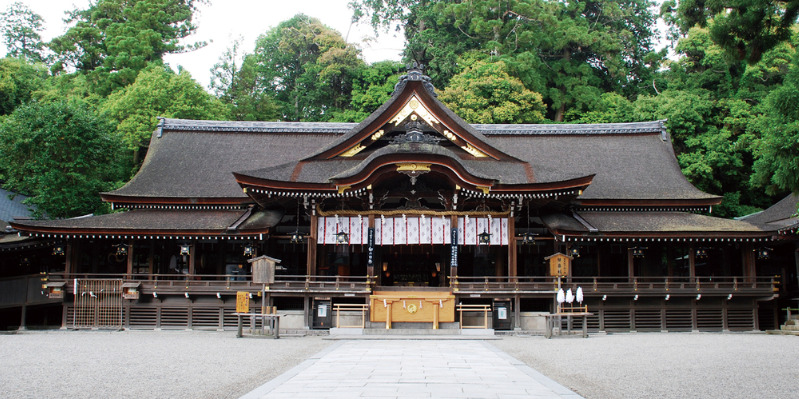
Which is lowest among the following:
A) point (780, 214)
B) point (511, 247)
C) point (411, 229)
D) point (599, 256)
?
point (599, 256)

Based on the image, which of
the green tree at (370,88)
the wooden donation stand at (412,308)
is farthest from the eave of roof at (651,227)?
the green tree at (370,88)

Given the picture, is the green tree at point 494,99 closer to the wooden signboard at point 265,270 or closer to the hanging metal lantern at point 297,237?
the hanging metal lantern at point 297,237

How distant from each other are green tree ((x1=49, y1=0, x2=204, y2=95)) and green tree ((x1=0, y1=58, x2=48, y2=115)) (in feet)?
10.2

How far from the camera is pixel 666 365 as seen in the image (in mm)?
11461

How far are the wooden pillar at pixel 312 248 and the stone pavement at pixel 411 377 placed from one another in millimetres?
6068

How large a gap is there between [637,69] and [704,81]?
8741 millimetres

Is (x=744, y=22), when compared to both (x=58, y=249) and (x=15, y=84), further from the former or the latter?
(x=15, y=84)

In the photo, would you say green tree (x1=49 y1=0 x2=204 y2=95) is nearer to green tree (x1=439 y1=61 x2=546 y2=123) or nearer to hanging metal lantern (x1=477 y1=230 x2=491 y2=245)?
green tree (x1=439 y1=61 x2=546 y2=123)

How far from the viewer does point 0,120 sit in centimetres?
3167

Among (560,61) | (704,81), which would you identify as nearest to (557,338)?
(704,81)

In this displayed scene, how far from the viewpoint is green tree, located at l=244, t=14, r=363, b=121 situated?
1737 inches

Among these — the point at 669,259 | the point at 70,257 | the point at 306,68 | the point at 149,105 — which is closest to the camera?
the point at 70,257

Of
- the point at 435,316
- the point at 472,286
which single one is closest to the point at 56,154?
the point at 435,316

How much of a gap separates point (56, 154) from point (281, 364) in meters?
19.6
